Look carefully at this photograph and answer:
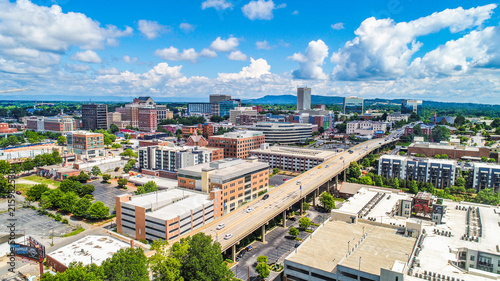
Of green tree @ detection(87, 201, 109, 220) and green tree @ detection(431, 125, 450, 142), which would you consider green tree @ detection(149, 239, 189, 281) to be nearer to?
green tree @ detection(87, 201, 109, 220)

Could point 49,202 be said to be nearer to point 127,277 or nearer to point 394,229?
point 127,277

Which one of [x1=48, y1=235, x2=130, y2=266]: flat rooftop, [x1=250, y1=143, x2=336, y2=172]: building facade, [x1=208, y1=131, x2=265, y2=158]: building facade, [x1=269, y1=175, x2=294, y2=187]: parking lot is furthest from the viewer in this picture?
[x1=208, y1=131, x2=265, y2=158]: building facade

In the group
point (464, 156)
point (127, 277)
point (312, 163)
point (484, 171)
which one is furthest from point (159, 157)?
point (464, 156)

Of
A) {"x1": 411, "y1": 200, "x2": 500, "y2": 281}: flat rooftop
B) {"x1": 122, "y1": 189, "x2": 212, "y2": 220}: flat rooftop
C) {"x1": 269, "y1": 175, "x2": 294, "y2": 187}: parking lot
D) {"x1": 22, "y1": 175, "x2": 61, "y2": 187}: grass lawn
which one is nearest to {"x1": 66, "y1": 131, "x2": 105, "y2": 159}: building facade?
{"x1": 22, "y1": 175, "x2": 61, "y2": 187}: grass lawn

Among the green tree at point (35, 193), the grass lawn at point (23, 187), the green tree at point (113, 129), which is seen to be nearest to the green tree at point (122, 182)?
the green tree at point (35, 193)

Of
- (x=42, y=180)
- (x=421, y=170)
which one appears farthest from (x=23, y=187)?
(x=421, y=170)

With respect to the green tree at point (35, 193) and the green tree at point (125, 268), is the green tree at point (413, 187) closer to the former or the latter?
the green tree at point (125, 268)
